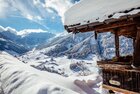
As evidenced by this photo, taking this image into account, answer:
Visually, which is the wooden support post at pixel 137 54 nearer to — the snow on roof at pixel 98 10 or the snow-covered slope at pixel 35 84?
the snow on roof at pixel 98 10

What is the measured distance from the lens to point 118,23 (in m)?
6.61

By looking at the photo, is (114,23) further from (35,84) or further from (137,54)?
(35,84)

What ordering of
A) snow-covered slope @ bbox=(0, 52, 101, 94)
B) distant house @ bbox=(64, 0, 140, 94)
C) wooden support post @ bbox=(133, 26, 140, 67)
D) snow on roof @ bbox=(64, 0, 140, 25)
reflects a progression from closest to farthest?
snow on roof @ bbox=(64, 0, 140, 25) < distant house @ bbox=(64, 0, 140, 94) < wooden support post @ bbox=(133, 26, 140, 67) < snow-covered slope @ bbox=(0, 52, 101, 94)

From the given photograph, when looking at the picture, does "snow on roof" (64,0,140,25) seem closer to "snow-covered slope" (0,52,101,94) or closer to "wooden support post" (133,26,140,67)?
"wooden support post" (133,26,140,67)

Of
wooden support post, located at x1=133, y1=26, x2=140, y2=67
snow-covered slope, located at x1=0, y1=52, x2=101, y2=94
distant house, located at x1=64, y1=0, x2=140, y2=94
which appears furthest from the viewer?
snow-covered slope, located at x1=0, y1=52, x2=101, y2=94

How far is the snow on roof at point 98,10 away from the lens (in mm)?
5765

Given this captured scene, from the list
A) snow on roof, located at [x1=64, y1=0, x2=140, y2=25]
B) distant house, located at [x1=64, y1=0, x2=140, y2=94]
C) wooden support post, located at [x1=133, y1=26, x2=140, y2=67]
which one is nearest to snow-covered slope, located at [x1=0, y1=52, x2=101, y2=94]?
distant house, located at [x1=64, y1=0, x2=140, y2=94]

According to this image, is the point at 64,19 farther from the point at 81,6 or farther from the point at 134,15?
the point at 134,15

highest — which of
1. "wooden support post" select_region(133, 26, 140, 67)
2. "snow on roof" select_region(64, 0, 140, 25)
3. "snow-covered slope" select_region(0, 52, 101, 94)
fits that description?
"snow on roof" select_region(64, 0, 140, 25)

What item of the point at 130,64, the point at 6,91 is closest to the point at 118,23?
the point at 130,64

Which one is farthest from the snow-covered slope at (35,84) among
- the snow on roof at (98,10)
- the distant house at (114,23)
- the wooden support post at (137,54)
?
the wooden support post at (137,54)

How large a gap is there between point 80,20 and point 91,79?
33.2ft

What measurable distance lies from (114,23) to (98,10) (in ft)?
1.48

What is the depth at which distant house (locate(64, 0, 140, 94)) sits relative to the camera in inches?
235
